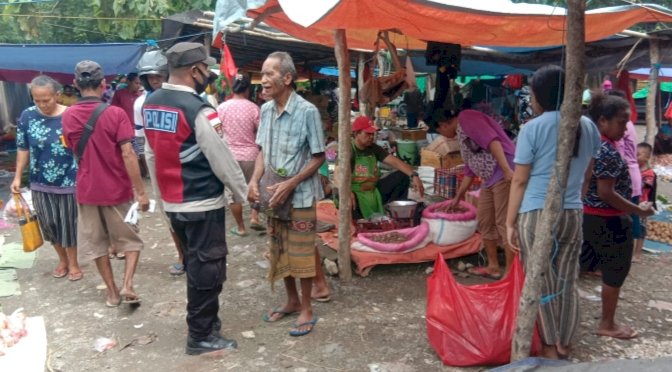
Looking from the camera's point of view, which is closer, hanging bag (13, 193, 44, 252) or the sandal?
hanging bag (13, 193, 44, 252)

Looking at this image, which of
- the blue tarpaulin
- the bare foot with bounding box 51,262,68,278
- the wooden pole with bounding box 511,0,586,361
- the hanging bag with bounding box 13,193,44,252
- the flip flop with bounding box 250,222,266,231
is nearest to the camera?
the wooden pole with bounding box 511,0,586,361

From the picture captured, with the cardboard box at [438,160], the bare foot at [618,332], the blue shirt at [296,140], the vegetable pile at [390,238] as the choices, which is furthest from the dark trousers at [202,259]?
the cardboard box at [438,160]

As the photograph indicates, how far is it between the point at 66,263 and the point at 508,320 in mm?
4071

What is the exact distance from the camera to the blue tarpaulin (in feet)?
24.9

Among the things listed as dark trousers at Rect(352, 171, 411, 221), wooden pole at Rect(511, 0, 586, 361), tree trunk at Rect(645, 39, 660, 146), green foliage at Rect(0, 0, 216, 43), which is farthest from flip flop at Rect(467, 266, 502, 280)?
green foliage at Rect(0, 0, 216, 43)

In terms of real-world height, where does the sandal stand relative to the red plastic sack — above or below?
below

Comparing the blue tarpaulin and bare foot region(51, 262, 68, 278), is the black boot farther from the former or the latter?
the blue tarpaulin

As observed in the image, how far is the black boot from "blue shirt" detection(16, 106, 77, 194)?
6.74 ft

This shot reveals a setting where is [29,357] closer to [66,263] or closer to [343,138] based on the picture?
[66,263]

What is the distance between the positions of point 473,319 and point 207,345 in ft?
5.57

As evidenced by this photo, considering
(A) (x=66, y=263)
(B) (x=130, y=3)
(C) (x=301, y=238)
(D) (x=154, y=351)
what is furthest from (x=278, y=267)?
(B) (x=130, y=3)

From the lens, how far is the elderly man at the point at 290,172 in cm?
346

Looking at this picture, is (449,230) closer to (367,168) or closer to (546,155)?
(367,168)

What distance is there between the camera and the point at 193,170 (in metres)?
3.24
